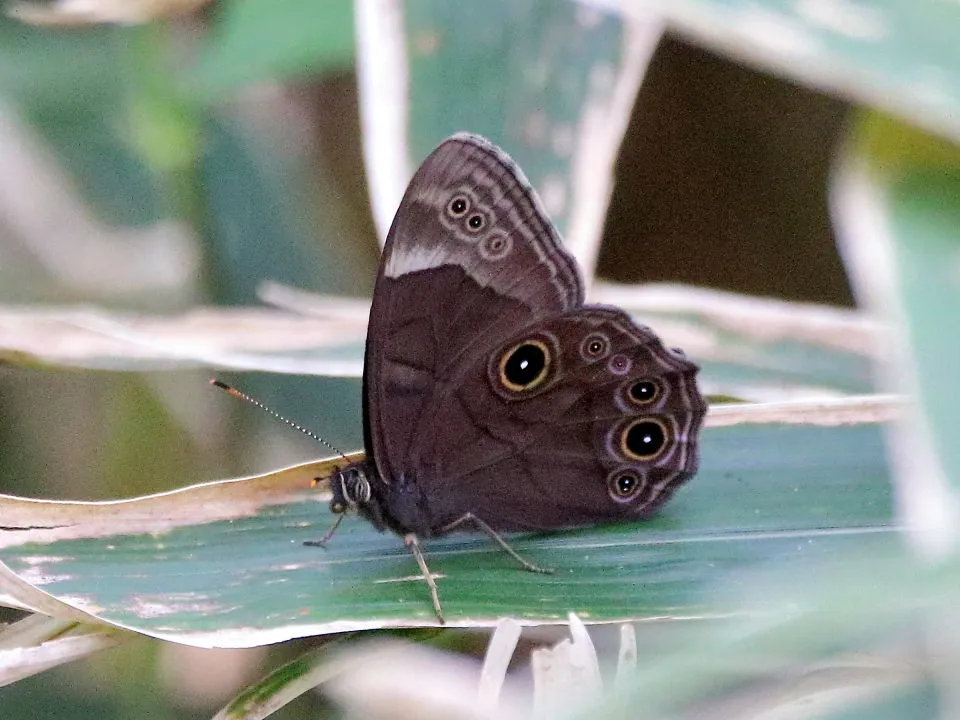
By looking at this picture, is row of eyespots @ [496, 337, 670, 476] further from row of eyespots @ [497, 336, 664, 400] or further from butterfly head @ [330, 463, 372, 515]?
butterfly head @ [330, 463, 372, 515]

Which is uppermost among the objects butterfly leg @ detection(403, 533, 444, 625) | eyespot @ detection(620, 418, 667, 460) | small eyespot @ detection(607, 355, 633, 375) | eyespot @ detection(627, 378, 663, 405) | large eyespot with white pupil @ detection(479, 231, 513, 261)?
large eyespot with white pupil @ detection(479, 231, 513, 261)

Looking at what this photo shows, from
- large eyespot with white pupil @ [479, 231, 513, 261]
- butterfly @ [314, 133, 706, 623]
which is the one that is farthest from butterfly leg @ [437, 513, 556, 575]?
large eyespot with white pupil @ [479, 231, 513, 261]

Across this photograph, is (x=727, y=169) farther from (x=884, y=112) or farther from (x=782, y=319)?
(x=884, y=112)

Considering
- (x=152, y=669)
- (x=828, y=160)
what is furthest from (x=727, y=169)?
(x=152, y=669)

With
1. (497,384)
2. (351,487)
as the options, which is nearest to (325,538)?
(351,487)

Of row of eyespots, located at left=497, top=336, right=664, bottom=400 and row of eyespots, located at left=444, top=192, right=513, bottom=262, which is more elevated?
row of eyespots, located at left=444, top=192, right=513, bottom=262

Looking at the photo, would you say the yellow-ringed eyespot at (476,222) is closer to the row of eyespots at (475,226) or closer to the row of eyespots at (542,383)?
the row of eyespots at (475,226)

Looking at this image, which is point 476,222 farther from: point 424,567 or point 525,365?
point 424,567
